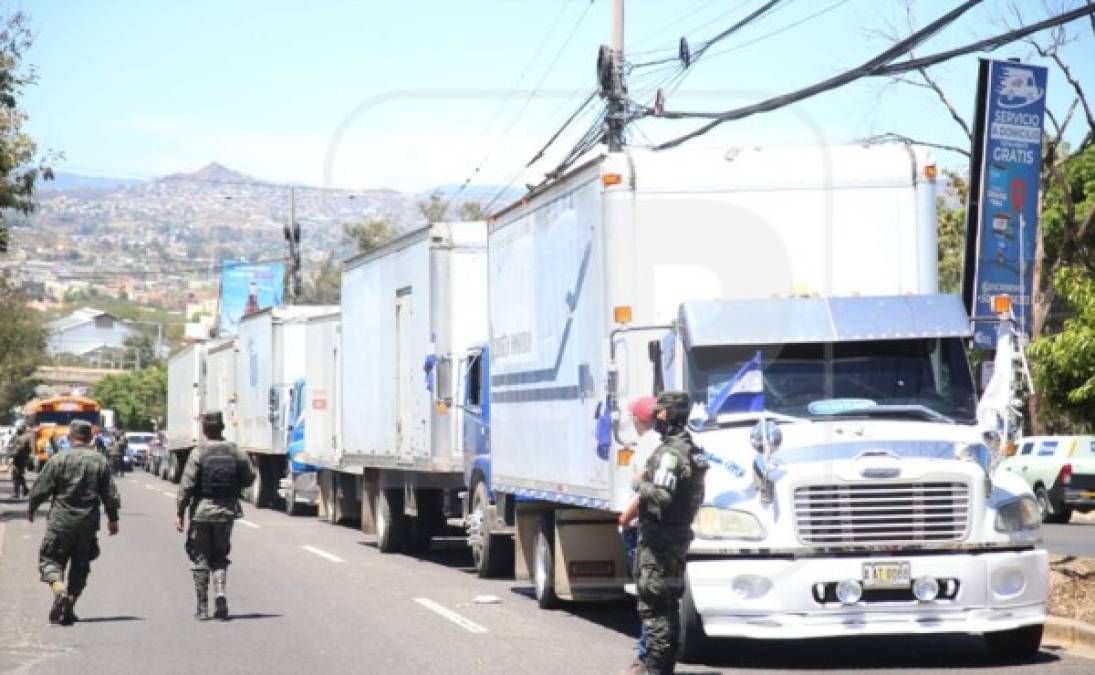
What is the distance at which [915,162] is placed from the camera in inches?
539

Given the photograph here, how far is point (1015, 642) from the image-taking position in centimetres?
1263

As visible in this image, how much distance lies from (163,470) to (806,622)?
192ft

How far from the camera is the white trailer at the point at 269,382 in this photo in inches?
1522

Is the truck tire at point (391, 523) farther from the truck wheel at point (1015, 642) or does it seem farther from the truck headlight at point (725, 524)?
the truck headlight at point (725, 524)

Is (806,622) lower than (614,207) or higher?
lower

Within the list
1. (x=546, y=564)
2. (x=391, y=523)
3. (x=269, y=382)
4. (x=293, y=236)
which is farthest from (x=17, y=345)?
(x=546, y=564)

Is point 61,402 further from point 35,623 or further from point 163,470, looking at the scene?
point 35,623

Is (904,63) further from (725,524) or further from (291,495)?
(291,495)

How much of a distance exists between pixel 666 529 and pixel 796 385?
2147 mm

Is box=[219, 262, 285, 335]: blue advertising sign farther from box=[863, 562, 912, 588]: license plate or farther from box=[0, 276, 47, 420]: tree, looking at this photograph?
box=[863, 562, 912, 588]: license plate

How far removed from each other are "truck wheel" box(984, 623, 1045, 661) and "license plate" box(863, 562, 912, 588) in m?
1.11

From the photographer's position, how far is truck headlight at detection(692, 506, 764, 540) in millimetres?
12008

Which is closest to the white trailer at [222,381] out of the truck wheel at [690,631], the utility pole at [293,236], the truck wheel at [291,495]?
the truck wheel at [291,495]

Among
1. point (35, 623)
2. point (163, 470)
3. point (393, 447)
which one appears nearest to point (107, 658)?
point (35, 623)
